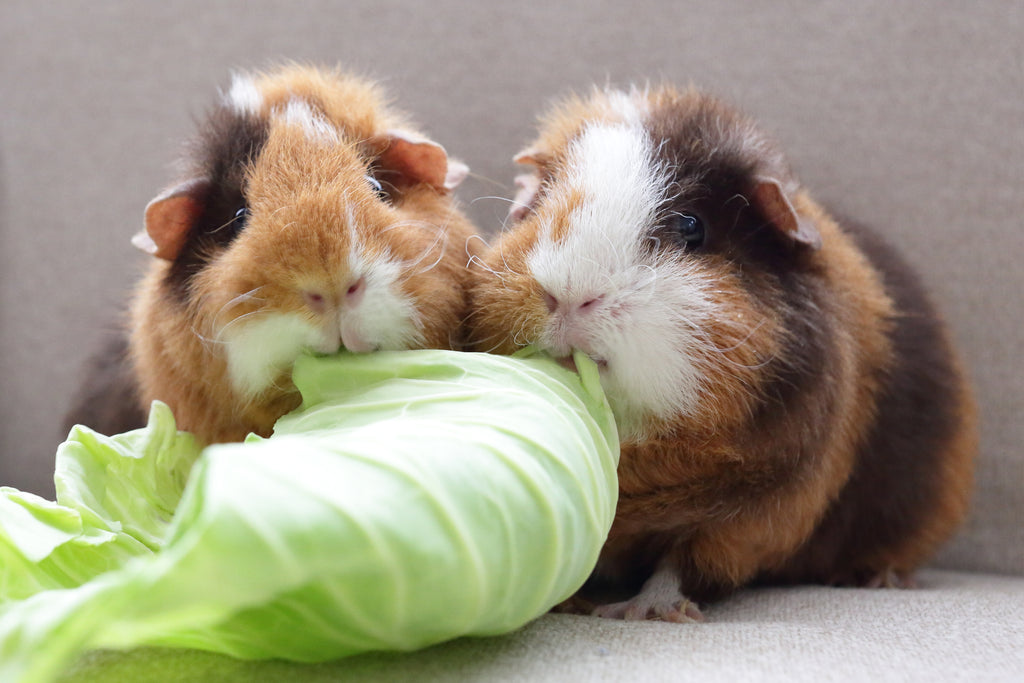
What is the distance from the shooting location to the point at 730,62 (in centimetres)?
191

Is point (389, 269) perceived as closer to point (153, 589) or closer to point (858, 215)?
point (153, 589)

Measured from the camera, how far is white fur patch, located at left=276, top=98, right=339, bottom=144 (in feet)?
3.84

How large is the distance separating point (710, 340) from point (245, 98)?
0.75 m

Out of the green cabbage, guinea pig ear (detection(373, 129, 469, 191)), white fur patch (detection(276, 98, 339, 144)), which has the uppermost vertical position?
white fur patch (detection(276, 98, 339, 144))

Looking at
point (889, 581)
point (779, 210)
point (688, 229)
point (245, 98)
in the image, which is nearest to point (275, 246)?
point (245, 98)

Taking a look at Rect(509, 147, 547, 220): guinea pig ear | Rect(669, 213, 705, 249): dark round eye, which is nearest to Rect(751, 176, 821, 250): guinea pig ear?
Rect(669, 213, 705, 249): dark round eye

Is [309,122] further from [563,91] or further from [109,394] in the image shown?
[563,91]

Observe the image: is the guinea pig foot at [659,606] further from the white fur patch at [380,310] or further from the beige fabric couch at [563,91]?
the white fur patch at [380,310]

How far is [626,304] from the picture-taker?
1.01m

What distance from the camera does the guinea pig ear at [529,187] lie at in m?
1.26

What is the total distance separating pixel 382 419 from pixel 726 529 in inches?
22.6

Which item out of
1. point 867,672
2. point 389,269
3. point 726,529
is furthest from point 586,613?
point 389,269

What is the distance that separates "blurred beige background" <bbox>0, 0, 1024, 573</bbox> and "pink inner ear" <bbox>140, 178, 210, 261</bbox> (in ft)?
1.89

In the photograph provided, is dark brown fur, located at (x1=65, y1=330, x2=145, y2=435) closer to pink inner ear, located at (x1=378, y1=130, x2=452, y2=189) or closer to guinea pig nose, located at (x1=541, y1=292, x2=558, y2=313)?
pink inner ear, located at (x1=378, y1=130, x2=452, y2=189)
